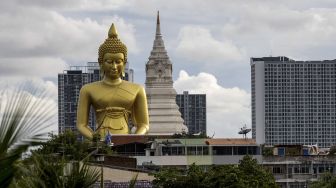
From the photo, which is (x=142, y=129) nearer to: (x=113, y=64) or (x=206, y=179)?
(x=113, y=64)

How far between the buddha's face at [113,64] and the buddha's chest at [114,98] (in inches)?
80.3

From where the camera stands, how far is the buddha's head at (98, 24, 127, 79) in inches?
3346

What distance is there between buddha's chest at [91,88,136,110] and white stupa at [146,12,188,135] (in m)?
42.9

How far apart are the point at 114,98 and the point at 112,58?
366 cm

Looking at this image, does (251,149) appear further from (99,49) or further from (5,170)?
(5,170)

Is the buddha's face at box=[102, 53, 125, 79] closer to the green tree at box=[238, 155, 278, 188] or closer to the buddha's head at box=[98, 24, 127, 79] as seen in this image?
the buddha's head at box=[98, 24, 127, 79]

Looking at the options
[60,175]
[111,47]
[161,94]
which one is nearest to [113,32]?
[111,47]

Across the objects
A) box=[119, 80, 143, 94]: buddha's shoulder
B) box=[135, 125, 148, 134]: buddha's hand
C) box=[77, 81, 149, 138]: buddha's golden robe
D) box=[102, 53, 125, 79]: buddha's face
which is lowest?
box=[135, 125, 148, 134]: buddha's hand

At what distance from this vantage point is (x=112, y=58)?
85.0 metres

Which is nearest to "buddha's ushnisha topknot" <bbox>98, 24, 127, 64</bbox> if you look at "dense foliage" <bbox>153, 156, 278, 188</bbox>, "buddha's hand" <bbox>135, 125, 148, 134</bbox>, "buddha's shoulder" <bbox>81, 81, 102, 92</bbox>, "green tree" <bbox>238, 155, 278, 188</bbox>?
"buddha's shoulder" <bbox>81, 81, 102, 92</bbox>

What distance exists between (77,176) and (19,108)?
3.88 m

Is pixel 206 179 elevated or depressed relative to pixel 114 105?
depressed

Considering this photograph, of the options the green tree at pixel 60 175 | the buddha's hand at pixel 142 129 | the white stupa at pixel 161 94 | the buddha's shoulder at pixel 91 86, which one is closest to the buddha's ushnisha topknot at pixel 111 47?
the buddha's shoulder at pixel 91 86

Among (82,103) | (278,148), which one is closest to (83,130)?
(82,103)
